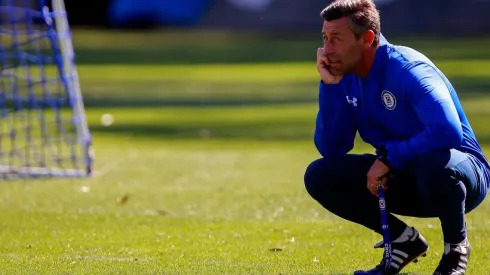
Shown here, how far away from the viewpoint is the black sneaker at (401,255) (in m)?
5.45

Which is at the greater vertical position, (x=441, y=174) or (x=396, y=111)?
(x=396, y=111)

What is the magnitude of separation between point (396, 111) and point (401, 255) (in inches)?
29.9

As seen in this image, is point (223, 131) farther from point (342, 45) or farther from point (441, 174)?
point (441, 174)

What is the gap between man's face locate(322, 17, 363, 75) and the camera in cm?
514

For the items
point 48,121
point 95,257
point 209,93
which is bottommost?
point 209,93

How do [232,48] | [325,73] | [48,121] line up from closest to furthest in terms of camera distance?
1. [325,73]
2. [48,121]
3. [232,48]

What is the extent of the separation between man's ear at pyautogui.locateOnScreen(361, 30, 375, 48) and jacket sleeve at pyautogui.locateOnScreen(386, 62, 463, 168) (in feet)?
0.74

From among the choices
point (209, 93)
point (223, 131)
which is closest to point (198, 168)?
point (223, 131)

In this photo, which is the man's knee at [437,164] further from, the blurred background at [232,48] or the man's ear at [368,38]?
the blurred background at [232,48]

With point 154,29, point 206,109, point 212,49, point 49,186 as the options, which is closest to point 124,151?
point 49,186

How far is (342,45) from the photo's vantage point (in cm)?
518

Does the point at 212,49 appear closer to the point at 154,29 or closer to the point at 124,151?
the point at 154,29

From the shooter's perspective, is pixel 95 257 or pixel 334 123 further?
pixel 95 257

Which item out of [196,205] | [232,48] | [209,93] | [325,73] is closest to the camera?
[325,73]
